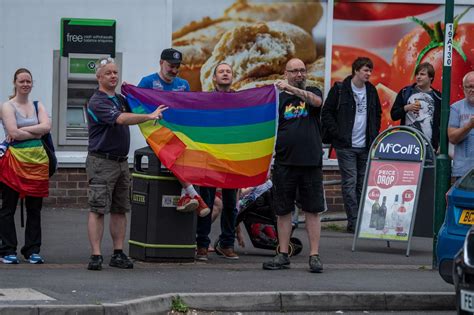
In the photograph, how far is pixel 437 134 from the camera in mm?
15117

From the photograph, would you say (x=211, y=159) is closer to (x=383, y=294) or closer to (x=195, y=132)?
(x=195, y=132)

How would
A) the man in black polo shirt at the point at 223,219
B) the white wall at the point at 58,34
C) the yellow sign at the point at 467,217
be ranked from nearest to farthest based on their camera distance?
1. the yellow sign at the point at 467,217
2. the man in black polo shirt at the point at 223,219
3. the white wall at the point at 58,34

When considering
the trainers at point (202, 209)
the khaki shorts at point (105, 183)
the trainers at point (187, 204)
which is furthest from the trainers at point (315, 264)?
the khaki shorts at point (105, 183)

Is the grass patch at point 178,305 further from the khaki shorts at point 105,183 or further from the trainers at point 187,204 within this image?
the trainers at point 187,204

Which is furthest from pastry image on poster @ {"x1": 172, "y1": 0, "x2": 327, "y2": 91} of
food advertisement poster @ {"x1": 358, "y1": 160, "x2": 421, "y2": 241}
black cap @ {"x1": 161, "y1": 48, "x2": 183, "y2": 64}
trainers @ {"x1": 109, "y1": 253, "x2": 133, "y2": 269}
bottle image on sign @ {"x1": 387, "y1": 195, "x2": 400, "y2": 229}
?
trainers @ {"x1": 109, "y1": 253, "x2": 133, "y2": 269}

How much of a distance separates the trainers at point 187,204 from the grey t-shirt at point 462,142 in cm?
270

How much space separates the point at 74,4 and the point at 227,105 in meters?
4.77

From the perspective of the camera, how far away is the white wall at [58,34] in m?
16.2

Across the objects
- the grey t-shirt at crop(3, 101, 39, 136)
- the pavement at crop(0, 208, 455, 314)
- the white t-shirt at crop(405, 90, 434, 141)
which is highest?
the white t-shirt at crop(405, 90, 434, 141)

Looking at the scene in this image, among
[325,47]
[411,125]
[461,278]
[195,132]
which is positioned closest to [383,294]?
[461,278]

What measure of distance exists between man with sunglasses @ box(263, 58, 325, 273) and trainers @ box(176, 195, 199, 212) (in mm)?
793

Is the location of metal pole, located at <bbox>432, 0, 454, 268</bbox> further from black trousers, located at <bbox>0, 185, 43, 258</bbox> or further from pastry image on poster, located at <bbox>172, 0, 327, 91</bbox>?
pastry image on poster, located at <bbox>172, 0, 327, 91</bbox>

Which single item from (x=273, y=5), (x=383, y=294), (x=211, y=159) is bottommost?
(x=383, y=294)

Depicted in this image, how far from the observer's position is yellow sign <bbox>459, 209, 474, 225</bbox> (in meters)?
9.96
